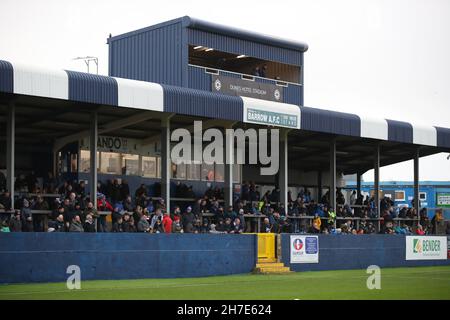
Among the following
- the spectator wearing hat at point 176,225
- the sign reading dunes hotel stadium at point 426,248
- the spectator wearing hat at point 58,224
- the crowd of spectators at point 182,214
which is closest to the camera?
the spectator wearing hat at point 58,224

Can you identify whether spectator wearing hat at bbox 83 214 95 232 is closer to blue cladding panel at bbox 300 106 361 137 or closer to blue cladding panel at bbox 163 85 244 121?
blue cladding panel at bbox 163 85 244 121

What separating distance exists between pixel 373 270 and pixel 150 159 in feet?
35.4

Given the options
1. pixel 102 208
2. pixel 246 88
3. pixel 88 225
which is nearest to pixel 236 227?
pixel 102 208

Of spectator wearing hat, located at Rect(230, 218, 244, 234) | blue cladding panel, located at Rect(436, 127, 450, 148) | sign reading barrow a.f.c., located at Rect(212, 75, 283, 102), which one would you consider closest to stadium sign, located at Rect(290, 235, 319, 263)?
spectator wearing hat, located at Rect(230, 218, 244, 234)

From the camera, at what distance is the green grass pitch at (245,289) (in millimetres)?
19094

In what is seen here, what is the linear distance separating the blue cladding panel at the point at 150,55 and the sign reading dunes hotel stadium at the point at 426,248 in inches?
486

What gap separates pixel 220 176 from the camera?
134 ft

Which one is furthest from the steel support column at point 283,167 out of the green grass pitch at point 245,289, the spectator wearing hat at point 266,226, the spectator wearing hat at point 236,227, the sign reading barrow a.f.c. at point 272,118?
the green grass pitch at point 245,289

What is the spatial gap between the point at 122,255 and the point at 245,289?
18.3ft

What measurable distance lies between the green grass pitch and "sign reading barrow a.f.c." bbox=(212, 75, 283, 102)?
11619 millimetres

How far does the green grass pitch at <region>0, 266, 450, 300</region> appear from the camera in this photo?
62.6 ft

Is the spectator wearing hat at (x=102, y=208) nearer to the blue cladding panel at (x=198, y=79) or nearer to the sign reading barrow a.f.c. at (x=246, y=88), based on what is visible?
the blue cladding panel at (x=198, y=79)
